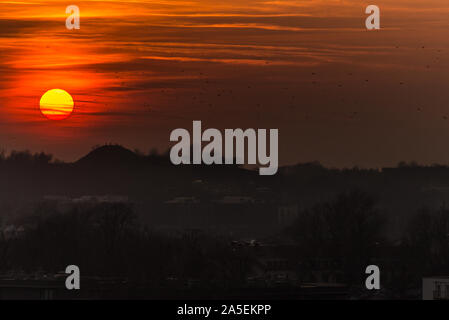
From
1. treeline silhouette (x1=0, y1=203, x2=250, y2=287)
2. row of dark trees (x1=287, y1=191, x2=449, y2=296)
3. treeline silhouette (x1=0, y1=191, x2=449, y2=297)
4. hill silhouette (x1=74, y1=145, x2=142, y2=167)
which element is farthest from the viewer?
hill silhouette (x1=74, y1=145, x2=142, y2=167)

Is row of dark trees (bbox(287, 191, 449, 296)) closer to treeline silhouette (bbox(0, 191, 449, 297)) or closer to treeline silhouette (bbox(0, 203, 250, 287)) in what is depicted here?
treeline silhouette (bbox(0, 191, 449, 297))

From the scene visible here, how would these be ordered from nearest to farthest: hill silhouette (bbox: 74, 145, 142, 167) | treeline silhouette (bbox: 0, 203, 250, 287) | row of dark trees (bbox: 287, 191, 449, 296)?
1. treeline silhouette (bbox: 0, 203, 250, 287)
2. row of dark trees (bbox: 287, 191, 449, 296)
3. hill silhouette (bbox: 74, 145, 142, 167)

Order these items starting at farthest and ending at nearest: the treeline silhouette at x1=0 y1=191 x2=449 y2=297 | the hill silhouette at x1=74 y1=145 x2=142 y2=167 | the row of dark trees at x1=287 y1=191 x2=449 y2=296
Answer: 1. the hill silhouette at x1=74 y1=145 x2=142 y2=167
2. the row of dark trees at x1=287 y1=191 x2=449 y2=296
3. the treeline silhouette at x1=0 y1=191 x2=449 y2=297

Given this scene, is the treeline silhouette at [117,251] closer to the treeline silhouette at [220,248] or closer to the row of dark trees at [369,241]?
the treeline silhouette at [220,248]

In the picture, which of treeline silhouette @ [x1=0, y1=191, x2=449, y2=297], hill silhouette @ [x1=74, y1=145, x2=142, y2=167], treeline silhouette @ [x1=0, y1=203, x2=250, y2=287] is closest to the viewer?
treeline silhouette @ [x1=0, y1=203, x2=250, y2=287]

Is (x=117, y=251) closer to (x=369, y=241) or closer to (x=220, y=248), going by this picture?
(x=220, y=248)

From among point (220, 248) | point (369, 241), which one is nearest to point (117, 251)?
point (220, 248)

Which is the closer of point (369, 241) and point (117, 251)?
point (117, 251)

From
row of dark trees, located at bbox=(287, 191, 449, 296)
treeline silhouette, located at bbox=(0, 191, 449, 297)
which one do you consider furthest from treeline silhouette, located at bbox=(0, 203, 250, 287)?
row of dark trees, located at bbox=(287, 191, 449, 296)

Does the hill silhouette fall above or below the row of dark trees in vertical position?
above

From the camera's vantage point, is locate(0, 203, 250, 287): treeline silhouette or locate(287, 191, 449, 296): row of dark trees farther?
locate(287, 191, 449, 296): row of dark trees

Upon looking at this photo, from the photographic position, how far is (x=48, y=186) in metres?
78.9
